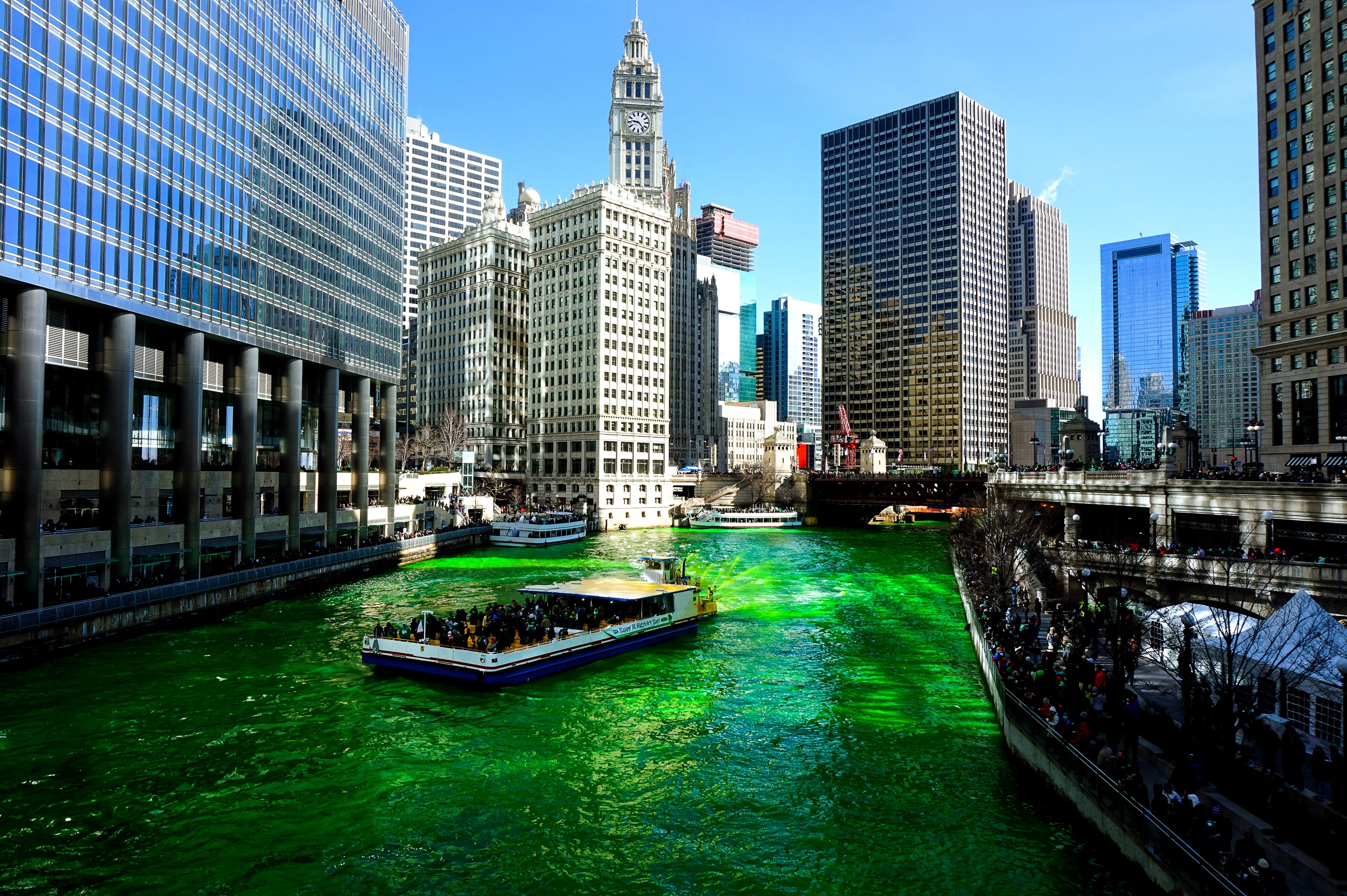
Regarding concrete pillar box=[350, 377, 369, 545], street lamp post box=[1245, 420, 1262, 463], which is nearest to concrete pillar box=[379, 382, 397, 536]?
concrete pillar box=[350, 377, 369, 545]

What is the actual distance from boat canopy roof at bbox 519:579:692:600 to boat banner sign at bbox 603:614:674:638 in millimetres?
1304

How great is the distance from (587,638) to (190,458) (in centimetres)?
3227

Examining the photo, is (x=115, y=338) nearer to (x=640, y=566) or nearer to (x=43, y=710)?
(x=43, y=710)

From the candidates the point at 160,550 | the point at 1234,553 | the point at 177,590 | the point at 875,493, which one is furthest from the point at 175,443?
the point at 875,493

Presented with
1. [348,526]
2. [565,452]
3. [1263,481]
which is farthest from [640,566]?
[565,452]

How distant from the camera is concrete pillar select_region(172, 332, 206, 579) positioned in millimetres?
57469

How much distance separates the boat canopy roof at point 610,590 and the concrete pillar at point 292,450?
3122 cm

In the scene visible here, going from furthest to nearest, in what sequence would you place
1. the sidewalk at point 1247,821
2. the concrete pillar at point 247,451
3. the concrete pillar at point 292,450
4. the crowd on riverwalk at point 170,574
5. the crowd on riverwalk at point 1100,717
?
the concrete pillar at point 292,450, the concrete pillar at point 247,451, the crowd on riverwalk at point 170,574, the crowd on riverwalk at point 1100,717, the sidewalk at point 1247,821

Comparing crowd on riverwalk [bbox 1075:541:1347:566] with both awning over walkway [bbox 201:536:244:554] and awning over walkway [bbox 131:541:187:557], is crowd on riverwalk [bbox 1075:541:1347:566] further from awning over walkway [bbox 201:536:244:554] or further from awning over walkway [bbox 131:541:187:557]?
awning over walkway [bbox 201:536:244:554]

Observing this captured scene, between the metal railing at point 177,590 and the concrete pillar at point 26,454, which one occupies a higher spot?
the concrete pillar at point 26,454

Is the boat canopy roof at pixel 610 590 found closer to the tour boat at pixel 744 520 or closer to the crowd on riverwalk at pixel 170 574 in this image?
the crowd on riverwalk at pixel 170 574

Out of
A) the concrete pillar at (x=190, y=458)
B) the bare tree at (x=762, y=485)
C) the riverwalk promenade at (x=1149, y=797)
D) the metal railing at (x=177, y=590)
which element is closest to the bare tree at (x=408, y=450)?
the bare tree at (x=762, y=485)

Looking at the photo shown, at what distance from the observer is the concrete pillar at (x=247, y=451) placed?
216ft

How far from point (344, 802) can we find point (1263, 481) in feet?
156
